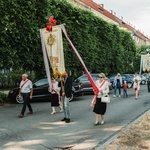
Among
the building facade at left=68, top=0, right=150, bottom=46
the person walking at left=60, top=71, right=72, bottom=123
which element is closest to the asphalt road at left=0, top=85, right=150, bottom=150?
the person walking at left=60, top=71, right=72, bottom=123

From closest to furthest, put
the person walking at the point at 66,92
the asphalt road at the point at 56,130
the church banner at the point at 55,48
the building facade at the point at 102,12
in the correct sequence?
the asphalt road at the point at 56,130 < the person walking at the point at 66,92 < the church banner at the point at 55,48 < the building facade at the point at 102,12

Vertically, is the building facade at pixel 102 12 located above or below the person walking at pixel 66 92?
above

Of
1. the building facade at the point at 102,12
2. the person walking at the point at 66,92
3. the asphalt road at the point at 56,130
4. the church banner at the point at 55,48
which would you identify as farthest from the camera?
the building facade at the point at 102,12

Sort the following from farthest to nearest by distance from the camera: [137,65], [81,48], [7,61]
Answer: [137,65] → [81,48] → [7,61]

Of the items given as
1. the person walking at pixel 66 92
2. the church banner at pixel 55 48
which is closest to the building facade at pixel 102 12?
the church banner at pixel 55 48

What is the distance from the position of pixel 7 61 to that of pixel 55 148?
1124 centimetres

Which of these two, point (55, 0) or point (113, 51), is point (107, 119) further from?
point (113, 51)

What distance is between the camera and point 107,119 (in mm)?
12234

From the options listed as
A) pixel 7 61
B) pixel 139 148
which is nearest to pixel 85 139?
pixel 139 148

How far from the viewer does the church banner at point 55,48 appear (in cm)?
1216

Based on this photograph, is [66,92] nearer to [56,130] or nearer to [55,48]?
[56,130]

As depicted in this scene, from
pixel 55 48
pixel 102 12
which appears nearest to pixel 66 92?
pixel 55 48

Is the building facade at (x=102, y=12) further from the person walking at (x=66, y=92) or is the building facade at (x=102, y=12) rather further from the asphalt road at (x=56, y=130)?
the person walking at (x=66, y=92)

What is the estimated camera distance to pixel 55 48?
12398mm
